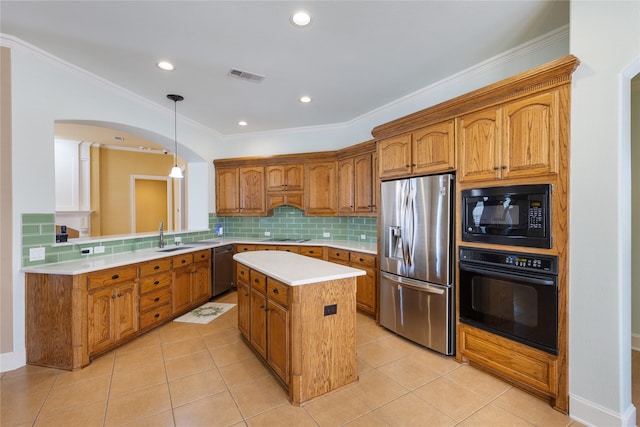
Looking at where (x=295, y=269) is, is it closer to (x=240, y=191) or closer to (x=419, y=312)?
(x=419, y=312)

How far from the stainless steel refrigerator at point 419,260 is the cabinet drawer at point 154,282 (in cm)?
265

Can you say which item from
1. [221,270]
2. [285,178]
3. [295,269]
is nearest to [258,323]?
[295,269]

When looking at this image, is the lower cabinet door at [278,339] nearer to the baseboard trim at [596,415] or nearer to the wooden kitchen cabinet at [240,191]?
the baseboard trim at [596,415]

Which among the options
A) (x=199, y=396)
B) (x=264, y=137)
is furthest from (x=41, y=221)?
(x=264, y=137)

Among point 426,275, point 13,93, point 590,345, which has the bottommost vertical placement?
point 590,345

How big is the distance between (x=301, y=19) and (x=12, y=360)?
3.83 m

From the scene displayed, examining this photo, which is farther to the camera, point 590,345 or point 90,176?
point 90,176

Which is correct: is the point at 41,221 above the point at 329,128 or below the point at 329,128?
below

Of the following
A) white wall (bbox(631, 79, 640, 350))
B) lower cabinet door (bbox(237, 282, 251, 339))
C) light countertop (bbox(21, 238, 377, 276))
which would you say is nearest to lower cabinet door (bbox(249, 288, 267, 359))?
lower cabinet door (bbox(237, 282, 251, 339))

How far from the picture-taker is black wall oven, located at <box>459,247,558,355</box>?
1.98 meters

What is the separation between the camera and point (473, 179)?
2.43 meters

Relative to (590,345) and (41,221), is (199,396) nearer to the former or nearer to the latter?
(41,221)

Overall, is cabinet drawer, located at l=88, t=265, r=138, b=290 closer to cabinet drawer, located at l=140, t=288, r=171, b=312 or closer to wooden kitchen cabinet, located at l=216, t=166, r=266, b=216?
cabinet drawer, located at l=140, t=288, r=171, b=312

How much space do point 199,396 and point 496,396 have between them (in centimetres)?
225
